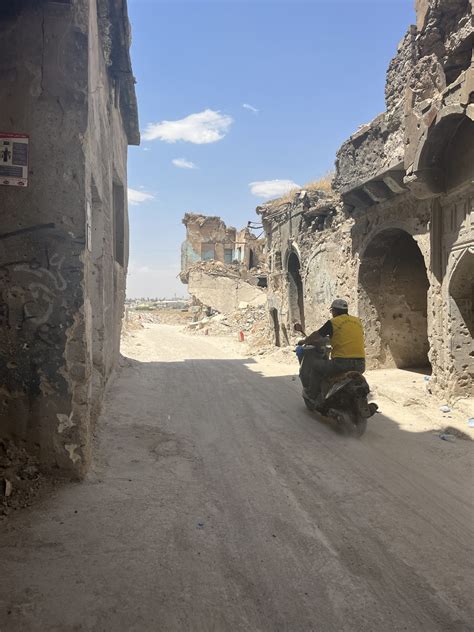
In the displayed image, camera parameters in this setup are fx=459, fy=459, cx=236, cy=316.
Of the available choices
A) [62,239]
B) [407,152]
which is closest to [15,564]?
[62,239]

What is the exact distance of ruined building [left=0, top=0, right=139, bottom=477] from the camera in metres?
3.46

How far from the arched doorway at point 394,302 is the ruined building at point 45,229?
8.08 meters

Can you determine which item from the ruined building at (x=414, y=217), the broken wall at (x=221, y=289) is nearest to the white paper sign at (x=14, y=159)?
the ruined building at (x=414, y=217)

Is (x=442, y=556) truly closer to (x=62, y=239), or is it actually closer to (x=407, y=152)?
(x=62, y=239)

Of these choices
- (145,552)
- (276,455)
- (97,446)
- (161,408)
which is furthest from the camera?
(161,408)

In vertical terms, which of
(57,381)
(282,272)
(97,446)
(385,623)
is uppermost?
(282,272)

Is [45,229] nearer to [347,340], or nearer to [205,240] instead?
[347,340]

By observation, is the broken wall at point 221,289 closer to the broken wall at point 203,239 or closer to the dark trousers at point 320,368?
the broken wall at point 203,239

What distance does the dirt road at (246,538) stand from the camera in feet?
7.69

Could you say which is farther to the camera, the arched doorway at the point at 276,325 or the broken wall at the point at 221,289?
the broken wall at the point at 221,289

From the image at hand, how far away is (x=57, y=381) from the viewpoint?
353cm

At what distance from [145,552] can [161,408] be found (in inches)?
144

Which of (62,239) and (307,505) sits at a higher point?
(62,239)

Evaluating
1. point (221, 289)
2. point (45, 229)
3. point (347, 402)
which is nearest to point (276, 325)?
point (347, 402)
